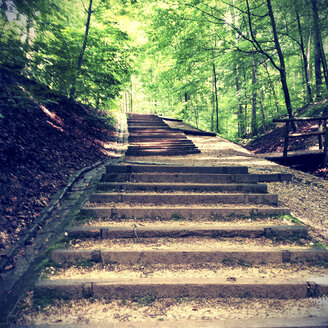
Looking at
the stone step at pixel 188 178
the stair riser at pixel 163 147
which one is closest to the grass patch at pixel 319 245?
the stone step at pixel 188 178

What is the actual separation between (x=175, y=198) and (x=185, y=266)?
1188 millimetres

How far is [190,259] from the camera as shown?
251 centimetres

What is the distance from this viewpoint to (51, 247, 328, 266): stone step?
2494 millimetres

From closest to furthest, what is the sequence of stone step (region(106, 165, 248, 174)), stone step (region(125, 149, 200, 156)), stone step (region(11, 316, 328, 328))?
1. stone step (region(11, 316, 328, 328))
2. stone step (region(106, 165, 248, 174))
3. stone step (region(125, 149, 200, 156))

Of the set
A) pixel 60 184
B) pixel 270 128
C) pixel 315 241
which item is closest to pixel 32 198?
pixel 60 184

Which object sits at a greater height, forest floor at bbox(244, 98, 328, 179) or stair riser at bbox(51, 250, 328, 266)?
forest floor at bbox(244, 98, 328, 179)

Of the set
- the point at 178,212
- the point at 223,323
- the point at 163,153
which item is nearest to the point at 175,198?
the point at 178,212

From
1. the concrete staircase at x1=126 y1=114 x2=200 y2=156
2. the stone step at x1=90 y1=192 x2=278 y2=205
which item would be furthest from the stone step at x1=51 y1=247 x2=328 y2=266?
the concrete staircase at x1=126 y1=114 x2=200 y2=156

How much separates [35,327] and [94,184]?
8.17 ft

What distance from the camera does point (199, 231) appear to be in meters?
2.87

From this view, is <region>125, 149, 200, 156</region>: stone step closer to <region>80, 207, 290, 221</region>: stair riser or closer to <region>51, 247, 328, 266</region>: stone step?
<region>80, 207, 290, 221</region>: stair riser

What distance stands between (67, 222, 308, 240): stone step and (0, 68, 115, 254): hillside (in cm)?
86

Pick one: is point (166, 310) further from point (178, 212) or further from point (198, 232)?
point (178, 212)

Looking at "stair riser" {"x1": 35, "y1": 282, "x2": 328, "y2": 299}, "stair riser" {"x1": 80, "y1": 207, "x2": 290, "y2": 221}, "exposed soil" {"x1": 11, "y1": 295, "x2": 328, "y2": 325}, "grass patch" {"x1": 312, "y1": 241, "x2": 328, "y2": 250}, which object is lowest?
"exposed soil" {"x1": 11, "y1": 295, "x2": 328, "y2": 325}
